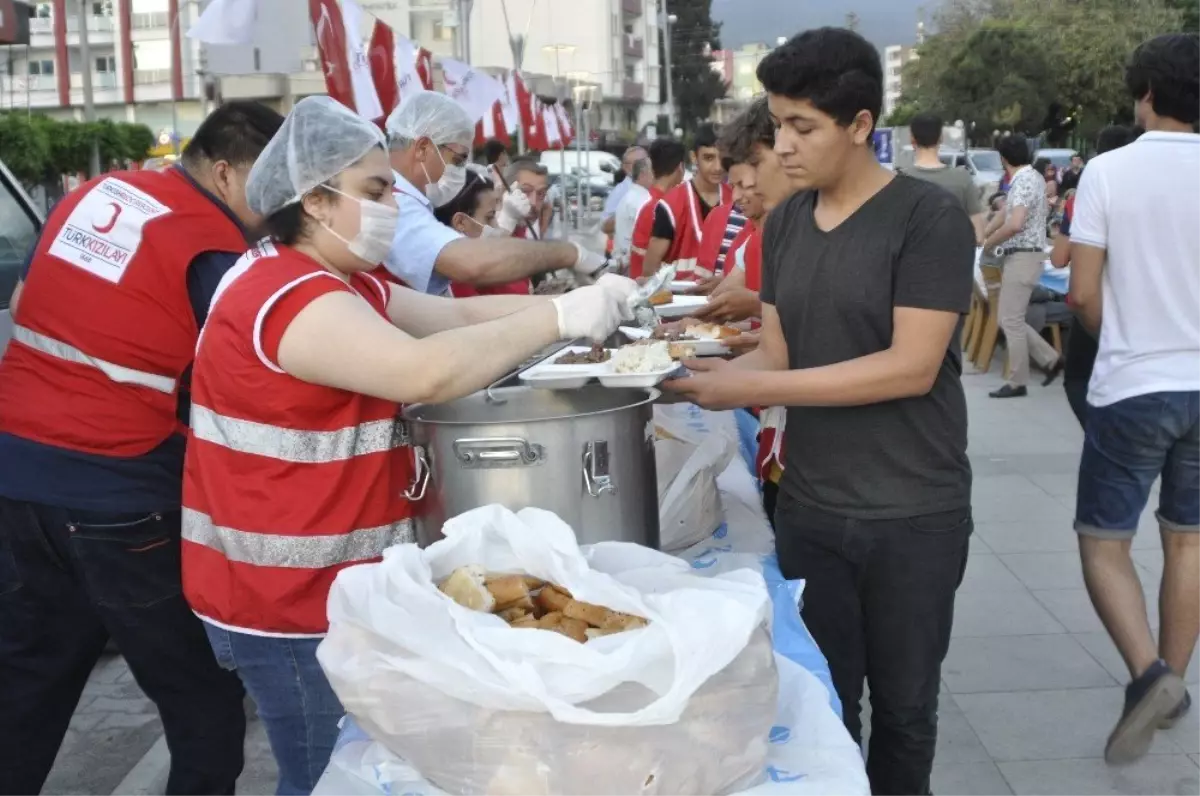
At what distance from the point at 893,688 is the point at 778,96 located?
130cm

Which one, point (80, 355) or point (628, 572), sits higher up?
point (80, 355)

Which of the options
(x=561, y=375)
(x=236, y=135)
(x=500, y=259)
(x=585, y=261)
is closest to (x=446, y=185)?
(x=500, y=259)

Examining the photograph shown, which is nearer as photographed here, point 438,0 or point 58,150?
point 58,150

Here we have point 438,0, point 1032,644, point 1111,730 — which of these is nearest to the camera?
point 1111,730

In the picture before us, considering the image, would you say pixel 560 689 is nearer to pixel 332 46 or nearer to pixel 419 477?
pixel 419 477

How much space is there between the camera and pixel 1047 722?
12.8 ft

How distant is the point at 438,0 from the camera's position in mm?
51062

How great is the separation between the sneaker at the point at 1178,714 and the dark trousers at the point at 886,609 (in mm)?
1333

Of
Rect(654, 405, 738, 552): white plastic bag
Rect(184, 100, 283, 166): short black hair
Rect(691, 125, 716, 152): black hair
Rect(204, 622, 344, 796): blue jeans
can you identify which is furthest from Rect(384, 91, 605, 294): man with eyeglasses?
Rect(691, 125, 716, 152): black hair

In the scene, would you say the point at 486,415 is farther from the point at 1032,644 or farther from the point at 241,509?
the point at 1032,644

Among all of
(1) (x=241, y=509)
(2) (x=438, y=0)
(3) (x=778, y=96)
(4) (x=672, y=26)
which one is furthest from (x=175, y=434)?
(4) (x=672, y=26)

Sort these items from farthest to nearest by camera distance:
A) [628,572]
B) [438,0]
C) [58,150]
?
[438,0], [58,150], [628,572]

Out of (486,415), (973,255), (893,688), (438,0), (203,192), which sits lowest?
(893,688)

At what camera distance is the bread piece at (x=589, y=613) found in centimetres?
176
